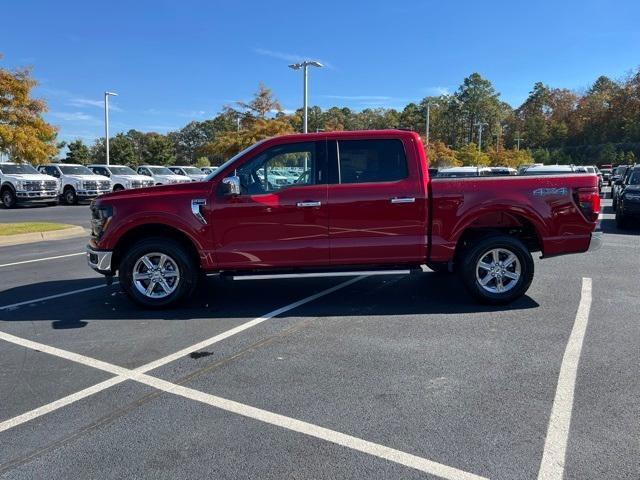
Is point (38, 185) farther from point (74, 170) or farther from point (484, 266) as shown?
point (484, 266)

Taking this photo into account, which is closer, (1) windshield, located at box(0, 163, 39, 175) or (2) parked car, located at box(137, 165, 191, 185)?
(1) windshield, located at box(0, 163, 39, 175)

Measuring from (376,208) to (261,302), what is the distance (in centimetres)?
186

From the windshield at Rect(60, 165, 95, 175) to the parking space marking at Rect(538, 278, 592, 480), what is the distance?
26.0 m

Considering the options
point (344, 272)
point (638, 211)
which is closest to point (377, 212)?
point (344, 272)

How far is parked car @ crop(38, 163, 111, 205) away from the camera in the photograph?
25953mm

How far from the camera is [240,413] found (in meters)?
3.70

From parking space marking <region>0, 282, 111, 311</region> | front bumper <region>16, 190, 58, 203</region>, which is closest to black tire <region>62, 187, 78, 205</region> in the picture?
front bumper <region>16, 190, 58, 203</region>

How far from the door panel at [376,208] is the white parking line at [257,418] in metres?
2.68

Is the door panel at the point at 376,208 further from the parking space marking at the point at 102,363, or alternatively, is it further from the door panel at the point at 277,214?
the parking space marking at the point at 102,363

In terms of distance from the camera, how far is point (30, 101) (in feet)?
48.9

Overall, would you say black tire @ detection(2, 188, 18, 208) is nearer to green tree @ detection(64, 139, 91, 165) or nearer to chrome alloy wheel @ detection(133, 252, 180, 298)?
chrome alloy wheel @ detection(133, 252, 180, 298)

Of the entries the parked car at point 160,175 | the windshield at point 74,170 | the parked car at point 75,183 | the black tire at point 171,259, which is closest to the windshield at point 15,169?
the parked car at point 75,183

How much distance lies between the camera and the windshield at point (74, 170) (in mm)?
26656

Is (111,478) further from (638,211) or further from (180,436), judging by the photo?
(638,211)
